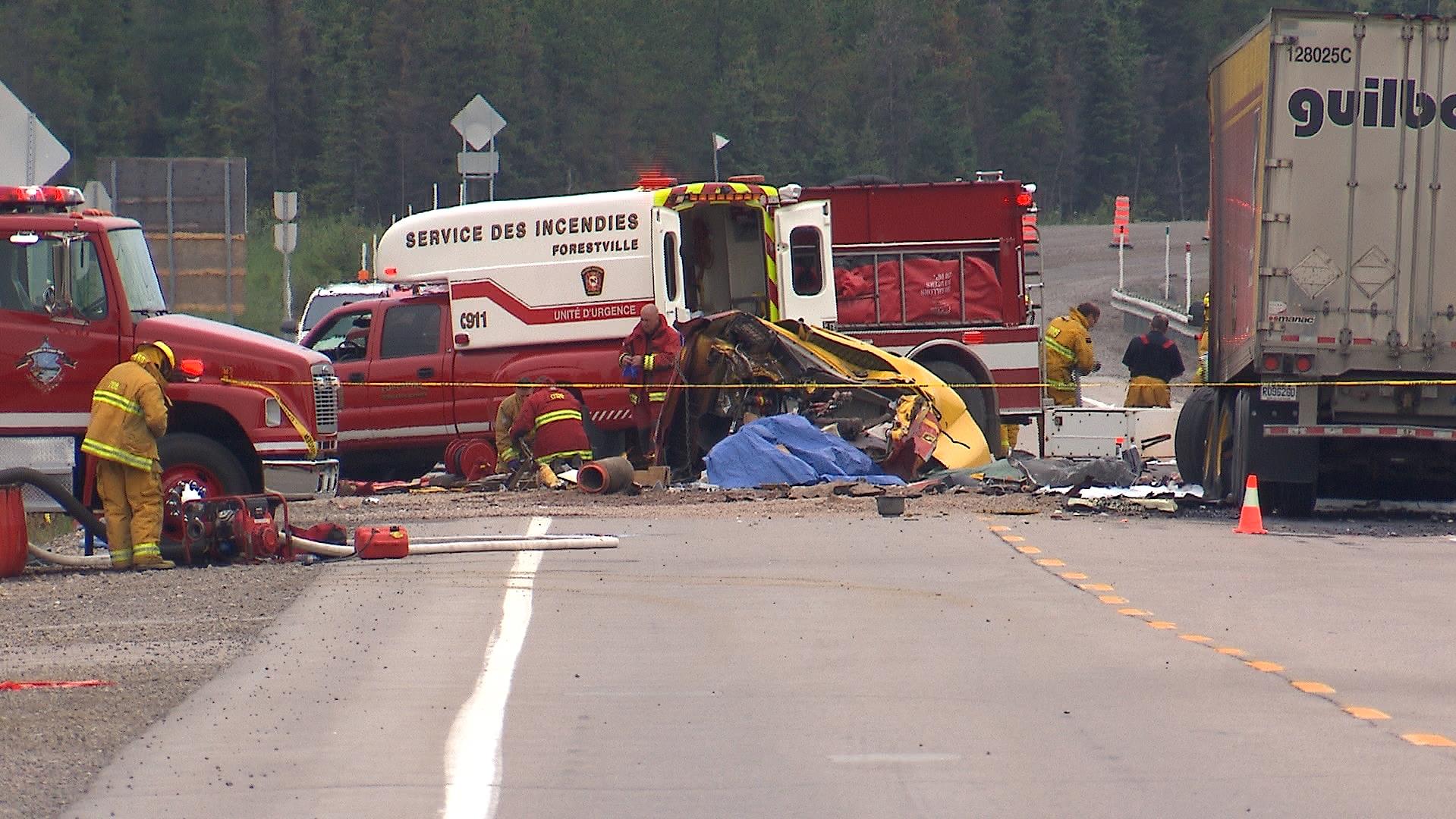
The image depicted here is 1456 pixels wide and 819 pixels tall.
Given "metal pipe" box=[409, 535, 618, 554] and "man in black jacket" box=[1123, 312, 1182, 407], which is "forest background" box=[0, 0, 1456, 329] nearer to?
"man in black jacket" box=[1123, 312, 1182, 407]

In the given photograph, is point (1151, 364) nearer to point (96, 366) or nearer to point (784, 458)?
point (784, 458)

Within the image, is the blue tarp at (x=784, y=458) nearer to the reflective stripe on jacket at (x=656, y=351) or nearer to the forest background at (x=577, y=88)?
the reflective stripe on jacket at (x=656, y=351)

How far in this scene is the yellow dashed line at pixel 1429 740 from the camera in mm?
7707

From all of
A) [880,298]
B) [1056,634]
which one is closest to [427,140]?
[880,298]

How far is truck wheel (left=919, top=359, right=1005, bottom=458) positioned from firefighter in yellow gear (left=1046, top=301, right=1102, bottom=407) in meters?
0.91

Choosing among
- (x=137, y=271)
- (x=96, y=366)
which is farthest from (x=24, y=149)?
(x=96, y=366)

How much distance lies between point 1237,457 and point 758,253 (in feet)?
22.2

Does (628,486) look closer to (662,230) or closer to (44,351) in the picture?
(662,230)

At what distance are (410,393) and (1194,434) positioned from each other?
→ 7.41 metres

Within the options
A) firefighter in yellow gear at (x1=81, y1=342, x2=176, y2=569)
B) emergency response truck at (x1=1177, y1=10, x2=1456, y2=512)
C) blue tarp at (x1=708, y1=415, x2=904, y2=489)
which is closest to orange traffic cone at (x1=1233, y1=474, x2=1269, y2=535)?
emergency response truck at (x1=1177, y1=10, x2=1456, y2=512)

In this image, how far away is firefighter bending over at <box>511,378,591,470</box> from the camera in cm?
1858

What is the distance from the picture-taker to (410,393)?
1998 centimetres

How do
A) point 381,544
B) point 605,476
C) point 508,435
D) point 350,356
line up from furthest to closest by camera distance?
point 350,356 → point 508,435 → point 605,476 → point 381,544

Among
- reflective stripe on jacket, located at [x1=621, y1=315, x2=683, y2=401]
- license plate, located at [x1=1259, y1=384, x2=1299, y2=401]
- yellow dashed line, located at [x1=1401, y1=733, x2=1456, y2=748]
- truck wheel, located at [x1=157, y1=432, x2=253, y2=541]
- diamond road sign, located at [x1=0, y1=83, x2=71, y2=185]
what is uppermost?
diamond road sign, located at [x1=0, y1=83, x2=71, y2=185]
